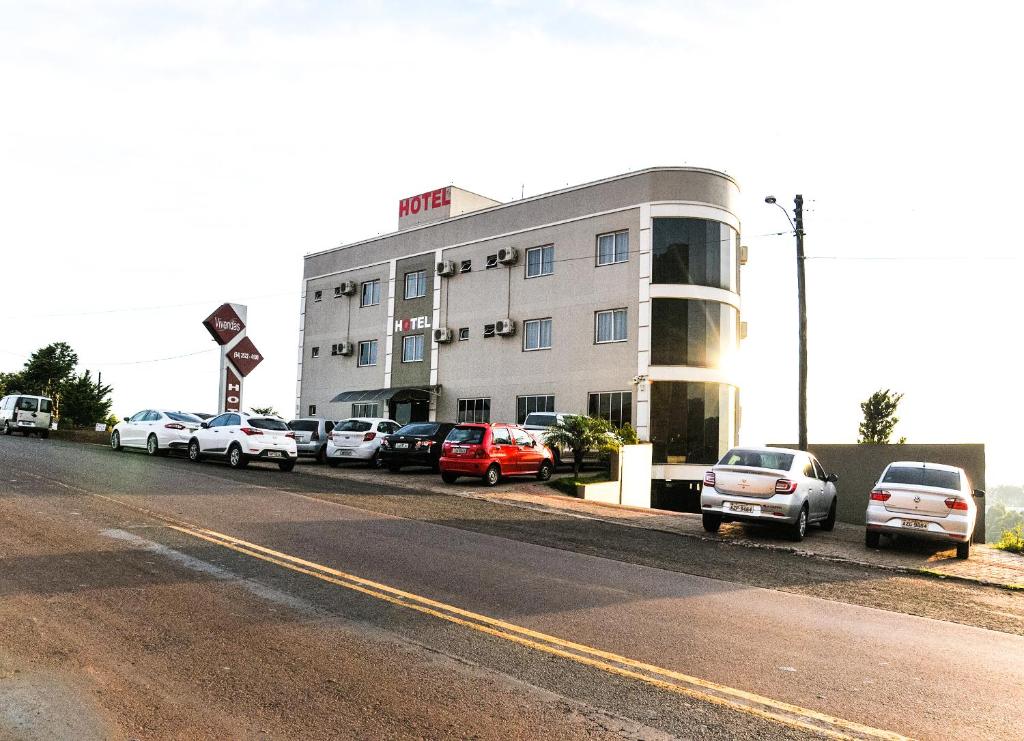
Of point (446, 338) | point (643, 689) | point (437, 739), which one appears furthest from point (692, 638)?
point (446, 338)

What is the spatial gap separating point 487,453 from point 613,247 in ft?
46.6

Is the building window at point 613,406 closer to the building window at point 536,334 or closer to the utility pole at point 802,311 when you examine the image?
the building window at point 536,334

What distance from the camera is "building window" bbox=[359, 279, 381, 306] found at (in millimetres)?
44403

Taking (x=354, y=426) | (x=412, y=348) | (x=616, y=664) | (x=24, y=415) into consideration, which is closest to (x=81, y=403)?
(x=24, y=415)

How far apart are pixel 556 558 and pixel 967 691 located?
5.66 m

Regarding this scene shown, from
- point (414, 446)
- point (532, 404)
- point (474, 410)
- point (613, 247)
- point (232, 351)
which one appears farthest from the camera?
point (474, 410)

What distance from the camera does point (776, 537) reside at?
15656 mm

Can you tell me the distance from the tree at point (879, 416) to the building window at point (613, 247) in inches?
565

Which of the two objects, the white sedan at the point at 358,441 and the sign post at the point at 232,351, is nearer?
the sign post at the point at 232,351

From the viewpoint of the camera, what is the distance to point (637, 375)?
31.6 metres

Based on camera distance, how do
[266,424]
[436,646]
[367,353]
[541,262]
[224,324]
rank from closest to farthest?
[436,646], [224,324], [266,424], [541,262], [367,353]

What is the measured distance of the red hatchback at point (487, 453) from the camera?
21938 mm

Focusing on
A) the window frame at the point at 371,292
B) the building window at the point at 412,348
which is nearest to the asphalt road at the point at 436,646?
the building window at the point at 412,348

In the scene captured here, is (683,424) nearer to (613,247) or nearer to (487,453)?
(613,247)
